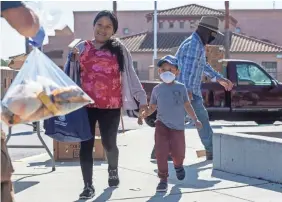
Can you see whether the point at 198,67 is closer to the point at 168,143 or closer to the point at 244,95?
the point at 168,143

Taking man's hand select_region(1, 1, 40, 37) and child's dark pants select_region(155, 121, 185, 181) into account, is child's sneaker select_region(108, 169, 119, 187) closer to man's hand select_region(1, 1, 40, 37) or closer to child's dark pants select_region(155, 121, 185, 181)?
child's dark pants select_region(155, 121, 185, 181)

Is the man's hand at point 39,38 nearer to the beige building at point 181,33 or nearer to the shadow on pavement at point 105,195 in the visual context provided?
the shadow on pavement at point 105,195

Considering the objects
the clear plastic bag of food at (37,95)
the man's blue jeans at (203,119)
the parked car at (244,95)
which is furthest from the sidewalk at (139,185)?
the parked car at (244,95)

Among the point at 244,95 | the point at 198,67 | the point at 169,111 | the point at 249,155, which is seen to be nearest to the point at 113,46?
the point at 169,111

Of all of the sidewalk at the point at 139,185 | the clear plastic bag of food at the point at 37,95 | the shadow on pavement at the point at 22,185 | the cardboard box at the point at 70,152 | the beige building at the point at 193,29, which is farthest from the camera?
the beige building at the point at 193,29

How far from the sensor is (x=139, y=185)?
6648 mm

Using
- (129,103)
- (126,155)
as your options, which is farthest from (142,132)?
(129,103)

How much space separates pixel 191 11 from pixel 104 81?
47978mm

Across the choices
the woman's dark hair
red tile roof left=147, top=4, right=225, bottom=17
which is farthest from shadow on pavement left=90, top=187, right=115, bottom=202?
red tile roof left=147, top=4, right=225, bottom=17

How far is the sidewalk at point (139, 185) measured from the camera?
6.04 meters

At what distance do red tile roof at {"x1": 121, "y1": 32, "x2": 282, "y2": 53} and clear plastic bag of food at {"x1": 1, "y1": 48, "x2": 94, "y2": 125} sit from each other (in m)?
44.5

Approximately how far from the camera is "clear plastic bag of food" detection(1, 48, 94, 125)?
3.44 meters

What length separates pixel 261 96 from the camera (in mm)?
15742

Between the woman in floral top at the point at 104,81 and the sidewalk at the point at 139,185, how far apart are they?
45 cm
